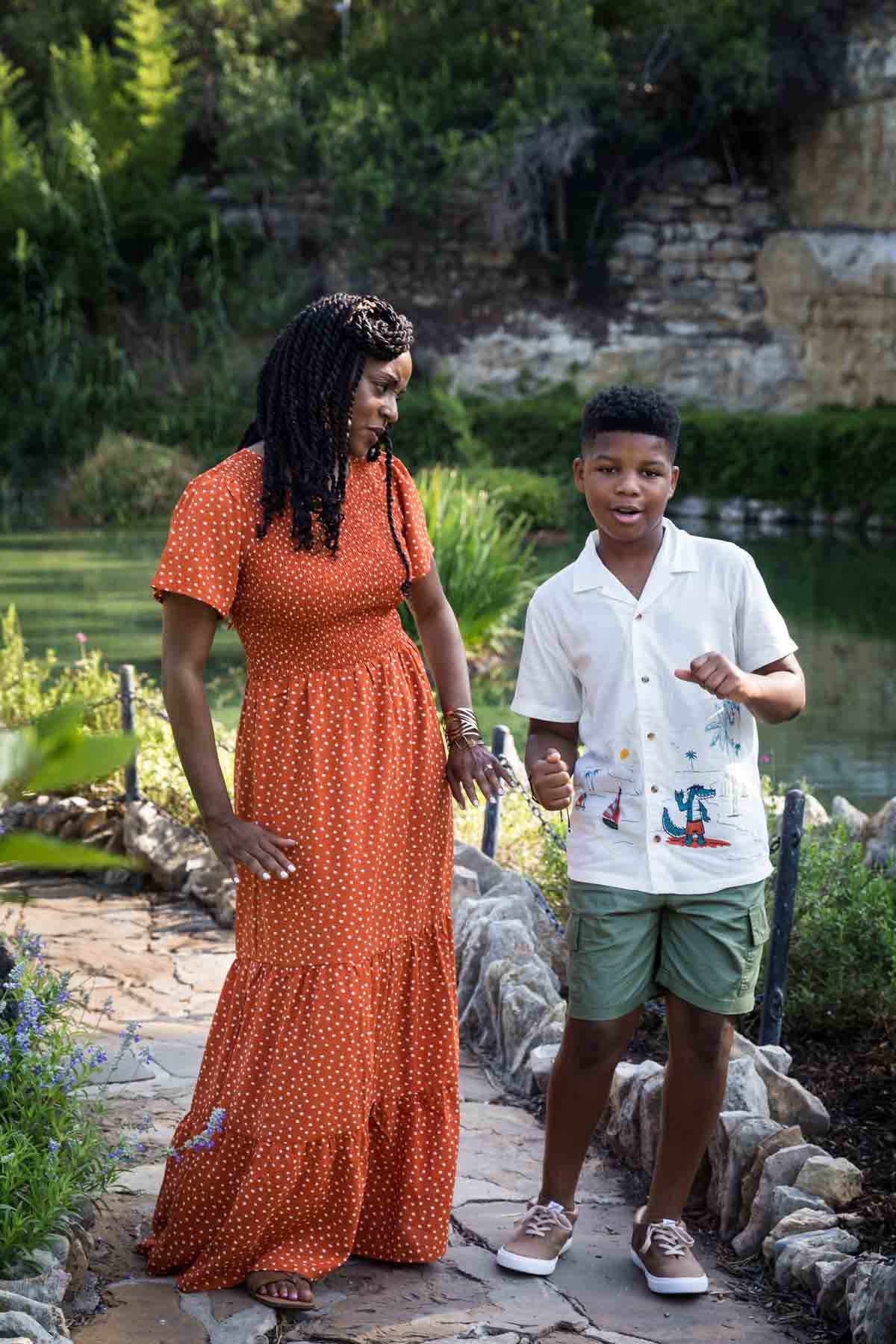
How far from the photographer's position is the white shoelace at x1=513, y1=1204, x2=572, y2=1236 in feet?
8.99

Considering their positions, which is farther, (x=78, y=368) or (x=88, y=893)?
(x=78, y=368)

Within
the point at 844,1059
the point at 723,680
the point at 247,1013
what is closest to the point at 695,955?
A: the point at 723,680

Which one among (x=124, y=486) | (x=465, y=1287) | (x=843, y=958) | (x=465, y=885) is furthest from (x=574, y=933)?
(x=124, y=486)

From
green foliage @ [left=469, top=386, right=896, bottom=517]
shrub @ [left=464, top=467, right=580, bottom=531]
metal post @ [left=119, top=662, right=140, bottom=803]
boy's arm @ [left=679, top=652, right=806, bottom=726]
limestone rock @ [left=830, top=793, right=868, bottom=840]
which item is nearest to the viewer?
boy's arm @ [left=679, top=652, right=806, bottom=726]

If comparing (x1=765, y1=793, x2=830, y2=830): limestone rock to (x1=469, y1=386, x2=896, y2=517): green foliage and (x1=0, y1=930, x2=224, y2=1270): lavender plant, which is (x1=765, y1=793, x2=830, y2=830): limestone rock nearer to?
(x1=0, y1=930, x2=224, y2=1270): lavender plant

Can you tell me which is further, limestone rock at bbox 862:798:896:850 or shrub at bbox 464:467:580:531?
shrub at bbox 464:467:580:531

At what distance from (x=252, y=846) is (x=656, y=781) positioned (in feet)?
2.15

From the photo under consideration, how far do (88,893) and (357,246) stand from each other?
62.6 feet

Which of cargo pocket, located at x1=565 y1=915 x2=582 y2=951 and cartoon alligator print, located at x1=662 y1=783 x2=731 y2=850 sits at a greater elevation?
cartoon alligator print, located at x1=662 y1=783 x2=731 y2=850

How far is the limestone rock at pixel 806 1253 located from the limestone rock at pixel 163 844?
2.94 metres

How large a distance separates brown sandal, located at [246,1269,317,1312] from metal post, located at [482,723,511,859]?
243cm

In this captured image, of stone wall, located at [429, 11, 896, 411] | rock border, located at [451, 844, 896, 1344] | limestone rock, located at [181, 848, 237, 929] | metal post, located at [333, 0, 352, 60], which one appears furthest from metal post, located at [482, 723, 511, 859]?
metal post, located at [333, 0, 352, 60]

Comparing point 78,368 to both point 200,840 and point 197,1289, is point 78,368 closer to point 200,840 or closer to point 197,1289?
point 200,840

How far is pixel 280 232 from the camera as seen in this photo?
79.7 feet
